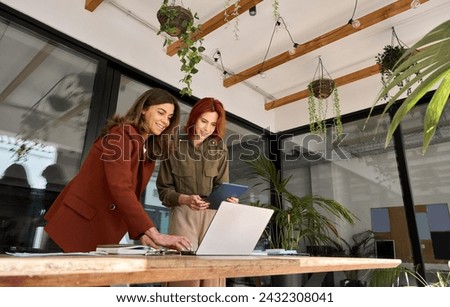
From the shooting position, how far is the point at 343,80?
11.4 ft

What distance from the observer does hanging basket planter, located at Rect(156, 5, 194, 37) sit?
2197mm

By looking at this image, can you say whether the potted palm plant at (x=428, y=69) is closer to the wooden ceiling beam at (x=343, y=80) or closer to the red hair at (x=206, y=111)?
the red hair at (x=206, y=111)

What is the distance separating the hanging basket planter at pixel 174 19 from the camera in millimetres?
2197

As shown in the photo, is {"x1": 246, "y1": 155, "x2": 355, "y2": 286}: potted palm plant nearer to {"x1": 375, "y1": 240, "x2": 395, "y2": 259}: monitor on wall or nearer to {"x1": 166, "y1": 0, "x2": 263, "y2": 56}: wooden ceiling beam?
{"x1": 375, "y1": 240, "x2": 395, "y2": 259}: monitor on wall

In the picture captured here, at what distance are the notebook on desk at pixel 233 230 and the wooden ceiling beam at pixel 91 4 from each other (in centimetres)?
219

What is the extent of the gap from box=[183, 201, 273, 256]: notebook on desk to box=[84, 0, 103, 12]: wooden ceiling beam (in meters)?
2.19

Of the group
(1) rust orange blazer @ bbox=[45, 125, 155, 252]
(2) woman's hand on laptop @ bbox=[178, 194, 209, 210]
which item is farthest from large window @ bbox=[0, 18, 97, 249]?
(2) woman's hand on laptop @ bbox=[178, 194, 209, 210]

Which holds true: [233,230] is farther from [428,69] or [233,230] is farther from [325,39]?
[325,39]

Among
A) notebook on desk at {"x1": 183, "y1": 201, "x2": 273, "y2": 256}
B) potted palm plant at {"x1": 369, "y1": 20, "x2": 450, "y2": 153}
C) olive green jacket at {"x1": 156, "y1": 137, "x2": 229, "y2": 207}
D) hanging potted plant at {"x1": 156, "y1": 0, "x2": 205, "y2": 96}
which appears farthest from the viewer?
hanging potted plant at {"x1": 156, "y1": 0, "x2": 205, "y2": 96}

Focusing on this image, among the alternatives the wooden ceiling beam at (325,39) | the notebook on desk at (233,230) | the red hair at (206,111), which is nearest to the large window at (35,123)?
the red hair at (206,111)

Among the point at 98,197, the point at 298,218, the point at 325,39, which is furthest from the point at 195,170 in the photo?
the point at 325,39

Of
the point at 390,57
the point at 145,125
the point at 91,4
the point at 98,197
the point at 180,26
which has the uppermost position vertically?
the point at 91,4

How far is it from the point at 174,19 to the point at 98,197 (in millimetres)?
1503
